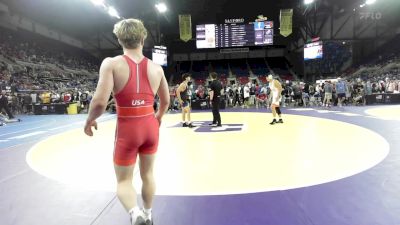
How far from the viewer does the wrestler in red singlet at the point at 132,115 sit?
2.29 m

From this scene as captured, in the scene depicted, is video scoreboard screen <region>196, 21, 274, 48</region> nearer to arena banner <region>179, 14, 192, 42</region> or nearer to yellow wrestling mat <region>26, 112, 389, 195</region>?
arena banner <region>179, 14, 192, 42</region>

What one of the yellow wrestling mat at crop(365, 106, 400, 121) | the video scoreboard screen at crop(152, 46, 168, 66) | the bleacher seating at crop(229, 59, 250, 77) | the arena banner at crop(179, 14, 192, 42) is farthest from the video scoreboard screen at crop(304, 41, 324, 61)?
the bleacher seating at crop(229, 59, 250, 77)

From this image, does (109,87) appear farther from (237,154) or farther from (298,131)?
(298,131)

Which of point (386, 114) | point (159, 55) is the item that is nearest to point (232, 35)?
point (159, 55)

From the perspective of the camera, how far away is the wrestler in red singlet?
7.50 ft

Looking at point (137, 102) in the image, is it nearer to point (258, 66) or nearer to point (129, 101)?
point (129, 101)

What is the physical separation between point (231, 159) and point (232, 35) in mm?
18072

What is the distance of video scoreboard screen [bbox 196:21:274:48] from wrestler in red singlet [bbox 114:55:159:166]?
790 inches

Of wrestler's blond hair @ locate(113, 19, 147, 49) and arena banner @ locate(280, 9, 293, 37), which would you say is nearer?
wrestler's blond hair @ locate(113, 19, 147, 49)

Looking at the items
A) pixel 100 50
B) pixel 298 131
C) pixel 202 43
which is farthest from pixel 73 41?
pixel 298 131

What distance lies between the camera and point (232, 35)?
72.1ft

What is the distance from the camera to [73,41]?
3344 centimetres

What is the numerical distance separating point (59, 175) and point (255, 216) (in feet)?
9.99

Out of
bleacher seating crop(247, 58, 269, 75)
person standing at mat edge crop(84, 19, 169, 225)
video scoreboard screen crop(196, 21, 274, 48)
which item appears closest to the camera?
person standing at mat edge crop(84, 19, 169, 225)
